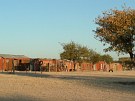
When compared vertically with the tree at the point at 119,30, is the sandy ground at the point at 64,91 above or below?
below

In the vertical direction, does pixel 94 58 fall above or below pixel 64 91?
above

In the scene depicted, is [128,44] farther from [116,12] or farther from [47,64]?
[47,64]

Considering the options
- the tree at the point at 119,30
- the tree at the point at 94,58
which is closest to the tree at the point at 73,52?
the tree at the point at 94,58

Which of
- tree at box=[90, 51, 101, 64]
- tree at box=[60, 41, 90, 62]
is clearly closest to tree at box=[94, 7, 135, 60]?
tree at box=[60, 41, 90, 62]

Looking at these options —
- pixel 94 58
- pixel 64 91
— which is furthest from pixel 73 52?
pixel 64 91

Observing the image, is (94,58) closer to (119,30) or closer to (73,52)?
(73,52)

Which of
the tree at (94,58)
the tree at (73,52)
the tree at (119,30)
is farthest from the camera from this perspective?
the tree at (94,58)

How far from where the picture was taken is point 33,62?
287ft

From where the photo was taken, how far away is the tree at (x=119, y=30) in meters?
37.9

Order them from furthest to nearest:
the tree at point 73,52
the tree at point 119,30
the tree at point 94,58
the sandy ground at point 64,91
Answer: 1. the tree at point 94,58
2. the tree at point 73,52
3. the tree at point 119,30
4. the sandy ground at point 64,91

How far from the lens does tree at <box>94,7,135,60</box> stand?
124ft

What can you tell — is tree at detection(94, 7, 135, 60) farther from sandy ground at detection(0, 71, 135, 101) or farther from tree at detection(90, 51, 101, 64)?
tree at detection(90, 51, 101, 64)

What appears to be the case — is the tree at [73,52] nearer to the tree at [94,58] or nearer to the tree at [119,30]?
the tree at [94,58]

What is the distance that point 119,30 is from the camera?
38.0m
